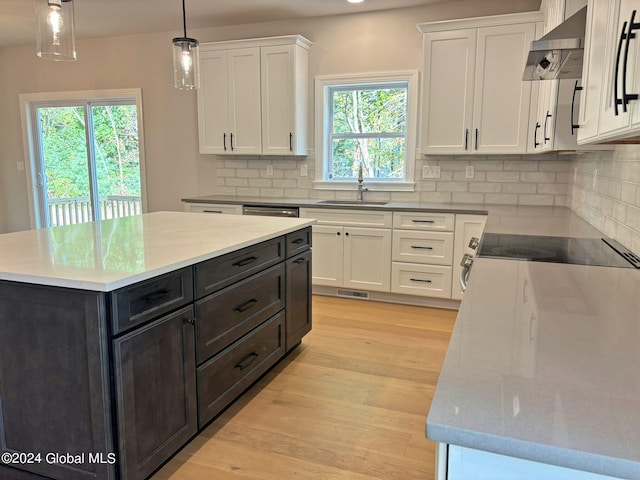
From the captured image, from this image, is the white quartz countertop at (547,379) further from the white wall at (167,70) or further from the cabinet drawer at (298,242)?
the white wall at (167,70)

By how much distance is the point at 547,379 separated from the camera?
2.72 ft

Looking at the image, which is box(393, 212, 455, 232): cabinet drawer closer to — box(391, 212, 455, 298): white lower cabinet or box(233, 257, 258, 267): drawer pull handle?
box(391, 212, 455, 298): white lower cabinet

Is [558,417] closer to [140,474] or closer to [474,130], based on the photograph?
[140,474]

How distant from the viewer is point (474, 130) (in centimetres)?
386

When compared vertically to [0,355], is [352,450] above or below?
below

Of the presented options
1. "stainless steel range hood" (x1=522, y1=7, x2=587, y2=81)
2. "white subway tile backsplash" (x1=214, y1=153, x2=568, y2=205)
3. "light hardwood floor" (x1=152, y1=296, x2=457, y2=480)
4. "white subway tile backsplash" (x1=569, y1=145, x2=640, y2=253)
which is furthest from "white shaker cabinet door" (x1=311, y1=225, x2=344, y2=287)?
"stainless steel range hood" (x1=522, y1=7, x2=587, y2=81)

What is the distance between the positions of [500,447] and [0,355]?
1769mm

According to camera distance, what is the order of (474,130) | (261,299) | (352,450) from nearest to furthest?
(352,450) < (261,299) < (474,130)

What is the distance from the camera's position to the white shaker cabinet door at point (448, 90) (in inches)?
149

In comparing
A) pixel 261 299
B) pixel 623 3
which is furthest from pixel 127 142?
pixel 623 3

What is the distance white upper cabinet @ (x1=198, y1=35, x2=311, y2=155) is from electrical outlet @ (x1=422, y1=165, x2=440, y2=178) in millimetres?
1199

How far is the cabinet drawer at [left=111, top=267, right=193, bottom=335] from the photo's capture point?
1566 mm

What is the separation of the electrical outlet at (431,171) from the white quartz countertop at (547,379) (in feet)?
9.75

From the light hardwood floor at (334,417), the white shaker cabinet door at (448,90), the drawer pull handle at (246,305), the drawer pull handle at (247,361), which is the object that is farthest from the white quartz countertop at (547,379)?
the white shaker cabinet door at (448,90)
